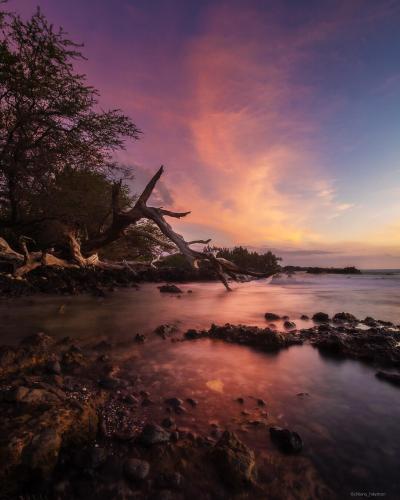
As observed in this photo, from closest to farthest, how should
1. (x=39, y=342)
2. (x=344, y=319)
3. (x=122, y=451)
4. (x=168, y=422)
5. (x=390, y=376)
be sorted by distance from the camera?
(x=122, y=451)
(x=168, y=422)
(x=390, y=376)
(x=39, y=342)
(x=344, y=319)

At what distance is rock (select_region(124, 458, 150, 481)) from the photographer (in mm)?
1646

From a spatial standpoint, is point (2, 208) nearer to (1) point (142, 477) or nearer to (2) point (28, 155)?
(2) point (28, 155)

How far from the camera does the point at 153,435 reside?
6.46 ft

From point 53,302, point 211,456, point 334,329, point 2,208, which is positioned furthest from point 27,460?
point 2,208

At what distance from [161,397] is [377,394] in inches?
88.5

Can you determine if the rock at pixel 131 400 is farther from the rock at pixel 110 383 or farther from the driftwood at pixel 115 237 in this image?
the driftwood at pixel 115 237

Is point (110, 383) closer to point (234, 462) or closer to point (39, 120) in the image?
point (234, 462)

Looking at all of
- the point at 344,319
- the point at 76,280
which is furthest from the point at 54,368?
the point at 76,280

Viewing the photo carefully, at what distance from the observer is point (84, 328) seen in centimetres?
516

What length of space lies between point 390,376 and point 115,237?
12.2m

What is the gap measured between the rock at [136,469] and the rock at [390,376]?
2.93 meters

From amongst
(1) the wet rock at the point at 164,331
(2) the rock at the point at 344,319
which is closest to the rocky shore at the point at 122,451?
(1) the wet rock at the point at 164,331

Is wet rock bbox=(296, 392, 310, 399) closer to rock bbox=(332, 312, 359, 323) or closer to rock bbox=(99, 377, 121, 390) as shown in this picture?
rock bbox=(99, 377, 121, 390)

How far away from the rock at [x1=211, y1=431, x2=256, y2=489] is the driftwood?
20.1 feet
